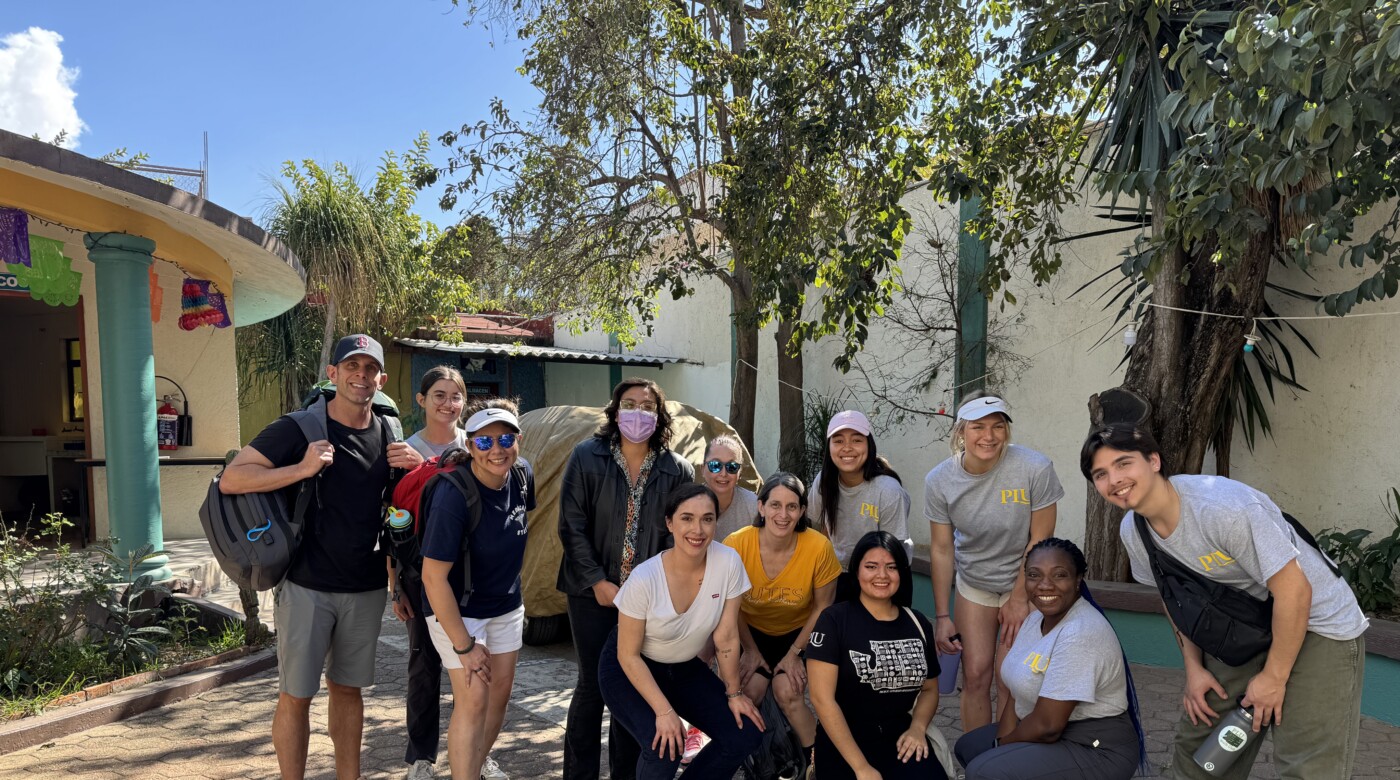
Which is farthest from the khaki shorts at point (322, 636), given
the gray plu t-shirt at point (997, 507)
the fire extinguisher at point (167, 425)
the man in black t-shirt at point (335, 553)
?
the fire extinguisher at point (167, 425)

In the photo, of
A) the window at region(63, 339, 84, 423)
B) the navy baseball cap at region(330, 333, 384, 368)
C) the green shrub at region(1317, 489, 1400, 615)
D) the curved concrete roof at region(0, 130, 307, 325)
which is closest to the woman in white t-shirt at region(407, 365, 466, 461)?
the navy baseball cap at region(330, 333, 384, 368)

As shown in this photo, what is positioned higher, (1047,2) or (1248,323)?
(1047,2)

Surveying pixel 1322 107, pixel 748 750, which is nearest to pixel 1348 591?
pixel 1322 107

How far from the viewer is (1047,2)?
548cm

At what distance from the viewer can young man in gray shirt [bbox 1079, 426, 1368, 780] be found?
2.76 m

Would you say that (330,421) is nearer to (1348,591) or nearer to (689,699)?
(689,699)

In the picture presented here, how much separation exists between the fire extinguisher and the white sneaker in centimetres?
681

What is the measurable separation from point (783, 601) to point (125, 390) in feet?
15.7

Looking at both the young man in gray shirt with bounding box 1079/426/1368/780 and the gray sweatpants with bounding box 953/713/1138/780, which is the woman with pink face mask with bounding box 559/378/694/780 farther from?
the young man in gray shirt with bounding box 1079/426/1368/780

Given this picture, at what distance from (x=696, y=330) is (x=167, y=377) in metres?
7.42

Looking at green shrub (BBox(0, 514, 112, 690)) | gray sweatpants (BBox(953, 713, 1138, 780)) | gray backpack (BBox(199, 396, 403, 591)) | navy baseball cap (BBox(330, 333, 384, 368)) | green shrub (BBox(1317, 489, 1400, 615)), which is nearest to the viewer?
gray sweatpants (BBox(953, 713, 1138, 780))

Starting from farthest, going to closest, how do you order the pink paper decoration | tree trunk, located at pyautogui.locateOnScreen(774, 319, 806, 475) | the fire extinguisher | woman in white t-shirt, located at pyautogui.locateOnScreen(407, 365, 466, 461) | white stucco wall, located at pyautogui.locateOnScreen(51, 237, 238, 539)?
tree trunk, located at pyautogui.locateOnScreen(774, 319, 806, 475), the fire extinguisher, white stucco wall, located at pyautogui.locateOnScreen(51, 237, 238, 539), the pink paper decoration, woman in white t-shirt, located at pyautogui.locateOnScreen(407, 365, 466, 461)

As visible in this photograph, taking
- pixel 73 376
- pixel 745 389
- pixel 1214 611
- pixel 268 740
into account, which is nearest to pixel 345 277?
pixel 73 376

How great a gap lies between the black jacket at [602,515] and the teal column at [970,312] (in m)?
5.76
